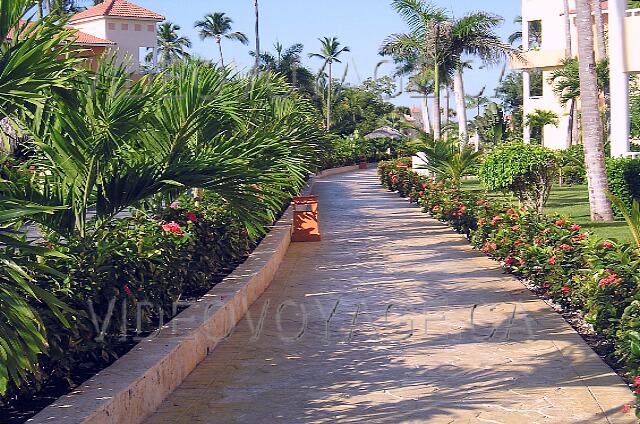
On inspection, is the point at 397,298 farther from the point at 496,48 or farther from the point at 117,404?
the point at 496,48

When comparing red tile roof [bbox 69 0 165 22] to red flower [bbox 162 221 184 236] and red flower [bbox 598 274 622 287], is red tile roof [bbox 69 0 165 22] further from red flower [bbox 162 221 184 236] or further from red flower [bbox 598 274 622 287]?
red flower [bbox 598 274 622 287]

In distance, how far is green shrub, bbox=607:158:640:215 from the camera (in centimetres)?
1655

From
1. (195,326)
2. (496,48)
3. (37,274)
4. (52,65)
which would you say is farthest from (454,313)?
(496,48)

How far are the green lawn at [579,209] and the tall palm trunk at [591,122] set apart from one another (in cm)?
36

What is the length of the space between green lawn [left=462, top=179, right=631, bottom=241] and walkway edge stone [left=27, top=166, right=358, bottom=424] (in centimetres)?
458

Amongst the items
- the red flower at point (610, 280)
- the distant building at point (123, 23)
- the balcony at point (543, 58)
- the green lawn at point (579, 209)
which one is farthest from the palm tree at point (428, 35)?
the distant building at point (123, 23)

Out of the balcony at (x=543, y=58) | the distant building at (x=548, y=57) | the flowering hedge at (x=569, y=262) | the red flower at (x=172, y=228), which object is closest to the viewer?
the flowering hedge at (x=569, y=262)

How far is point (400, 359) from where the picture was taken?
23.1 feet

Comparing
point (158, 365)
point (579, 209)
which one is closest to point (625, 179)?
point (579, 209)

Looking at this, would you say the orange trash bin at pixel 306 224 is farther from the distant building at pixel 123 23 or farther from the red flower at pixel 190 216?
the distant building at pixel 123 23

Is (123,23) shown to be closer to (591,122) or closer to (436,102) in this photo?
(436,102)

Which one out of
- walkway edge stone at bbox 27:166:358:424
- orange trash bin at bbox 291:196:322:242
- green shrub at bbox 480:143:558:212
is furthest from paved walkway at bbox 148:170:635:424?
green shrub at bbox 480:143:558:212

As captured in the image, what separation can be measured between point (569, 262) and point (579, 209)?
10125 mm

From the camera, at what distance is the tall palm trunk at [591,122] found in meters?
15.5
